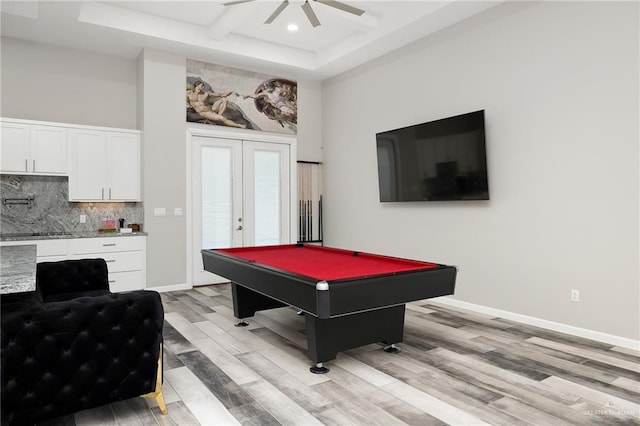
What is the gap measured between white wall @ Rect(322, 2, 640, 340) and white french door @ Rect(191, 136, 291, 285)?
2076 millimetres

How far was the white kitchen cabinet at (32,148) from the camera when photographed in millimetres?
5172

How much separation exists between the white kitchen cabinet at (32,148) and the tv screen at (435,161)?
14.0ft

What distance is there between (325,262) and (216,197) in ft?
10.8

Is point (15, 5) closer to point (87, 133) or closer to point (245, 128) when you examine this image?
point (87, 133)

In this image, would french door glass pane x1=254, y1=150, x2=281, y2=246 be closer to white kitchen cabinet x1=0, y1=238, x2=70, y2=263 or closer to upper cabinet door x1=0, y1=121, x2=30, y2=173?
white kitchen cabinet x1=0, y1=238, x2=70, y2=263

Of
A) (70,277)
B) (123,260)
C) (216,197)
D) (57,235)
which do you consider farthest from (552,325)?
(57,235)

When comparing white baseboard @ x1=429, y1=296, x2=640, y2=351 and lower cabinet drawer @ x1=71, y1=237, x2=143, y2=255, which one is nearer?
white baseboard @ x1=429, y1=296, x2=640, y2=351

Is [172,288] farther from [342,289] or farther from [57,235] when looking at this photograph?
[342,289]

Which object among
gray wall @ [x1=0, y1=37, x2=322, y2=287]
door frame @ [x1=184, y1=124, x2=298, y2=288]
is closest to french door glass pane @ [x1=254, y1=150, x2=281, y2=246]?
door frame @ [x1=184, y1=124, x2=298, y2=288]

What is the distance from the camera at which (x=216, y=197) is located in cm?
657

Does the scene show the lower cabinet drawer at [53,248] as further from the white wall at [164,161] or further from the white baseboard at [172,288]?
the white baseboard at [172,288]

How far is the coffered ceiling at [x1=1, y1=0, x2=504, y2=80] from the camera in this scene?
495 cm

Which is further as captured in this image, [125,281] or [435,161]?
[125,281]

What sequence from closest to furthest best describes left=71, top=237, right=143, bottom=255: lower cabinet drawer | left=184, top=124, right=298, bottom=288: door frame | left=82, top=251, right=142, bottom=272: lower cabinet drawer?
left=71, top=237, right=143, bottom=255: lower cabinet drawer → left=82, top=251, right=142, bottom=272: lower cabinet drawer → left=184, top=124, right=298, bottom=288: door frame
